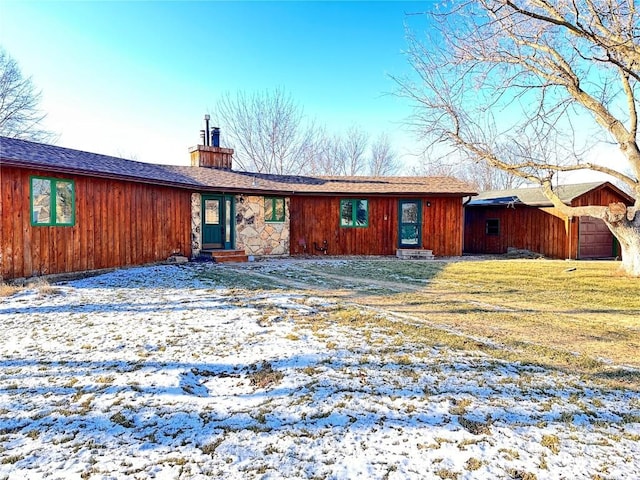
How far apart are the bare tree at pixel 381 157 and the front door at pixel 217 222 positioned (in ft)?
80.7

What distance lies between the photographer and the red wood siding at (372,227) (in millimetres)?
13914

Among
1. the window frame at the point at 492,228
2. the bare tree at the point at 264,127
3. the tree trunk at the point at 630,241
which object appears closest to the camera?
the tree trunk at the point at 630,241

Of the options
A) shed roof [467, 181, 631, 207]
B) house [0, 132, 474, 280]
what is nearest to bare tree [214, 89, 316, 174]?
house [0, 132, 474, 280]

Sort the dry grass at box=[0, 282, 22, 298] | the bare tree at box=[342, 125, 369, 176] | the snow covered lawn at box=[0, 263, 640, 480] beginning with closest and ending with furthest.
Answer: the snow covered lawn at box=[0, 263, 640, 480], the dry grass at box=[0, 282, 22, 298], the bare tree at box=[342, 125, 369, 176]

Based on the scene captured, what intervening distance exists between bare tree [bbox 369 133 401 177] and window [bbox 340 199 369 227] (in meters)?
22.3

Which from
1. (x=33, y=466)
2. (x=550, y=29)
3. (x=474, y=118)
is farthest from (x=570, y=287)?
(x=33, y=466)

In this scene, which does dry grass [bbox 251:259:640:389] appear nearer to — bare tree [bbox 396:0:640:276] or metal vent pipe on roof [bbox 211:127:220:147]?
bare tree [bbox 396:0:640:276]

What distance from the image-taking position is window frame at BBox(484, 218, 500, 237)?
17469 millimetres

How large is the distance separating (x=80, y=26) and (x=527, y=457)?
13.1 meters

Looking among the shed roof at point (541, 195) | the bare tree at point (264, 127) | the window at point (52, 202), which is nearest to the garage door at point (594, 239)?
the shed roof at point (541, 195)

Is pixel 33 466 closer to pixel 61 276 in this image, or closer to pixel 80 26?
pixel 61 276

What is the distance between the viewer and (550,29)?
786cm

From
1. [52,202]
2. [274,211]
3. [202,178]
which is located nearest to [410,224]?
[274,211]

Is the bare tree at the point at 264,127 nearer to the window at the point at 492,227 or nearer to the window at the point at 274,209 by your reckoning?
the window at the point at 274,209
